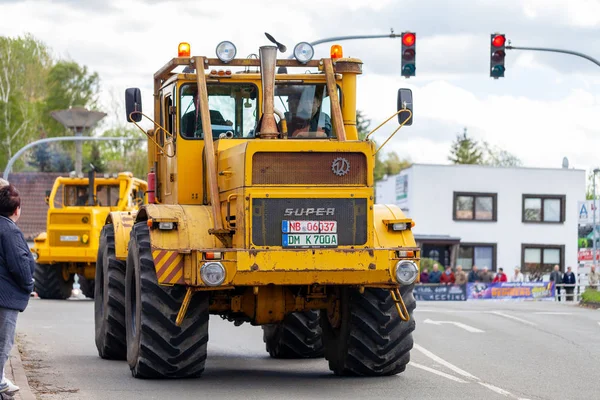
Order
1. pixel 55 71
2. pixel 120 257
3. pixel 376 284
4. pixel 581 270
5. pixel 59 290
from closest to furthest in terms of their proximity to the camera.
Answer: pixel 376 284 < pixel 120 257 < pixel 59 290 < pixel 581 270 < pixel 55 71

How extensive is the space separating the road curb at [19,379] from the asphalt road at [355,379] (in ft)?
0.54

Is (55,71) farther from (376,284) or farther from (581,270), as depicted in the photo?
(376,284)

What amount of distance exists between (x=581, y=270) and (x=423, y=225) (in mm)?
10734

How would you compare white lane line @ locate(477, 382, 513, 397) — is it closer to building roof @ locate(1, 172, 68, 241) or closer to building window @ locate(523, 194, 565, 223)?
building roof @ locate(1, 172, 68, 241)

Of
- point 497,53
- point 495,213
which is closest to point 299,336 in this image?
point 497,53

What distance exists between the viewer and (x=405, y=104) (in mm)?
13742

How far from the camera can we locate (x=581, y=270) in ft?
191

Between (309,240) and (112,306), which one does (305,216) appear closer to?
(309,240)

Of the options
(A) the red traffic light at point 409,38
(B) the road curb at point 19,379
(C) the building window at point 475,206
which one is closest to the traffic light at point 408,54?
(A) the red traffic light at point 409,38

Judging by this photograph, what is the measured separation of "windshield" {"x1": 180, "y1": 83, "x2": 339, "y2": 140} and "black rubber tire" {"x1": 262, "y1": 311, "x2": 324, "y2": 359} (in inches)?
93.8

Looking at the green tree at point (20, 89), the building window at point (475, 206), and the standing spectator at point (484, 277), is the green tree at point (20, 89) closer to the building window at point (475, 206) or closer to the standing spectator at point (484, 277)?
the building window at point (475, 206)

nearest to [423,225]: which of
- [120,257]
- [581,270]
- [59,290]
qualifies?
[581,270]

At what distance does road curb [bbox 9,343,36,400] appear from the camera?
436 inches

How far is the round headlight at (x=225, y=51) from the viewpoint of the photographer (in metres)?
14.3
